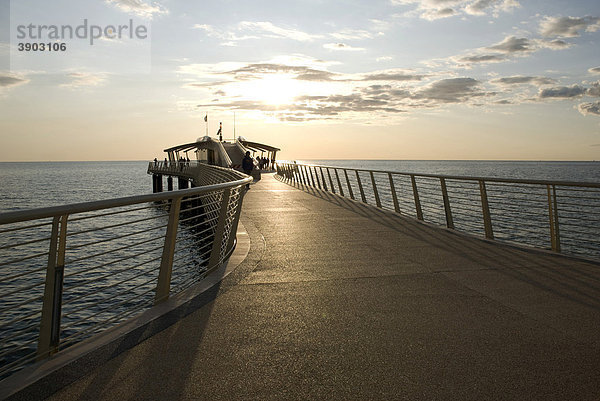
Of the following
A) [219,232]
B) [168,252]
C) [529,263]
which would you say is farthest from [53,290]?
[529,263]

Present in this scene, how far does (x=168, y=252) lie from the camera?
4594mm

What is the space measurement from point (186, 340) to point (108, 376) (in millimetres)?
729

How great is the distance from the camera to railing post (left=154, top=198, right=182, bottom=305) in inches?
181

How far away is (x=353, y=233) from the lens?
9.57 metres

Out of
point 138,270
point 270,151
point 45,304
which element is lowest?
point 138,270

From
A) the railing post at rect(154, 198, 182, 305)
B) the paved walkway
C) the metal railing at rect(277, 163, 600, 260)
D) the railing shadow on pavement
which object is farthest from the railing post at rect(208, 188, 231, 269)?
the metal railing at rect(277, 163, 600, 260)

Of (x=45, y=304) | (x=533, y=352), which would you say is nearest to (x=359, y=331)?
(x=533, y=352)

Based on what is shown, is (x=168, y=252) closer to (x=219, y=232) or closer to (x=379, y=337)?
(x=219, y=232)

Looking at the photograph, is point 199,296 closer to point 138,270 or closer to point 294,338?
point 294,338

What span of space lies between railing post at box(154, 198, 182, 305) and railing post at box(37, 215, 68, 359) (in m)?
1.22

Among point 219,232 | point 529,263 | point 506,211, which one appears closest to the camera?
point 219,232

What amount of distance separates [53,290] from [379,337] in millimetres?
2294

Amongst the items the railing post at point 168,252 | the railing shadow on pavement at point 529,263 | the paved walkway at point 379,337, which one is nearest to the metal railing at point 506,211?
the railing shadow on pavement at point 529,263

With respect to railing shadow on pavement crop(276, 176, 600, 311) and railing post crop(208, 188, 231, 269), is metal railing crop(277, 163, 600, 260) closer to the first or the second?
railing shadow on pavement crop(276, 176, 600, 311)
